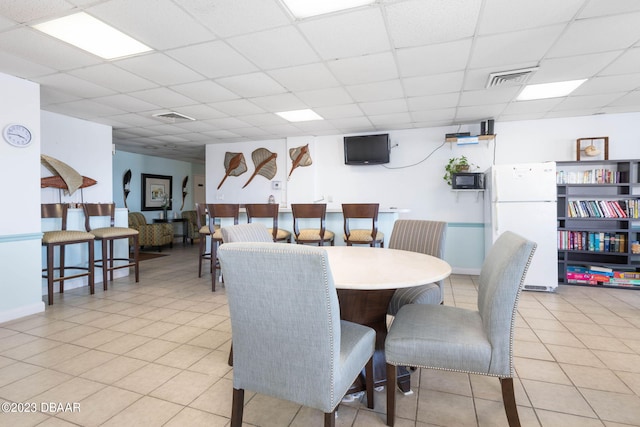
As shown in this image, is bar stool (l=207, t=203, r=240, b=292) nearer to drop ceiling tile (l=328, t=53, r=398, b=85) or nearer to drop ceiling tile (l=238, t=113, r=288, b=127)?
drop ceiling tile (l=238, t=113, r=288, b=127)

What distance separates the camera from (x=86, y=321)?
3178 millimetres

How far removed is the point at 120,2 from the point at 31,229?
2735mm

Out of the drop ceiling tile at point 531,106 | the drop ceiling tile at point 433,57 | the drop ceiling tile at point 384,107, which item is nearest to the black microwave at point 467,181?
the drop ceiling tile at point 531,106

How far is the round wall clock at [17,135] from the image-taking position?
3.26 meters

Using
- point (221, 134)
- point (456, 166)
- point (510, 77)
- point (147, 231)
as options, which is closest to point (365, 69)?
point (510, 77)

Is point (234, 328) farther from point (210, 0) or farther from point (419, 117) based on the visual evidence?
point (419, 117)

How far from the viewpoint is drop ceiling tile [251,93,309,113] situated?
400 cm

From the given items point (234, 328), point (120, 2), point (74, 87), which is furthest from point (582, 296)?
point (74, 87)

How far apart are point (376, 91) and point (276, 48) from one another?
148cm

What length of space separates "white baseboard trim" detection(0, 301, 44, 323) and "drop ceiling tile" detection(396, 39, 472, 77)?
4457mm

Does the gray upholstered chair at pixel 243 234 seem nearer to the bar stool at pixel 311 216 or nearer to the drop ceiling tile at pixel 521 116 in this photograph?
the bar stool at pixel 311 216

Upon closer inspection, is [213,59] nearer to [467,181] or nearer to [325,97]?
[325,97]

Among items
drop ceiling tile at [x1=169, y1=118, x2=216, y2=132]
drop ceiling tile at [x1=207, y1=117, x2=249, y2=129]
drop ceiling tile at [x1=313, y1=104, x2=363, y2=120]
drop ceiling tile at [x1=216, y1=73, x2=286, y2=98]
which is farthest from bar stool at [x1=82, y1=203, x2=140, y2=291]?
drop ceiling tile at [x1=313, y1=104, x2=363, y2=120]

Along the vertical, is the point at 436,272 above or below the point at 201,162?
below
